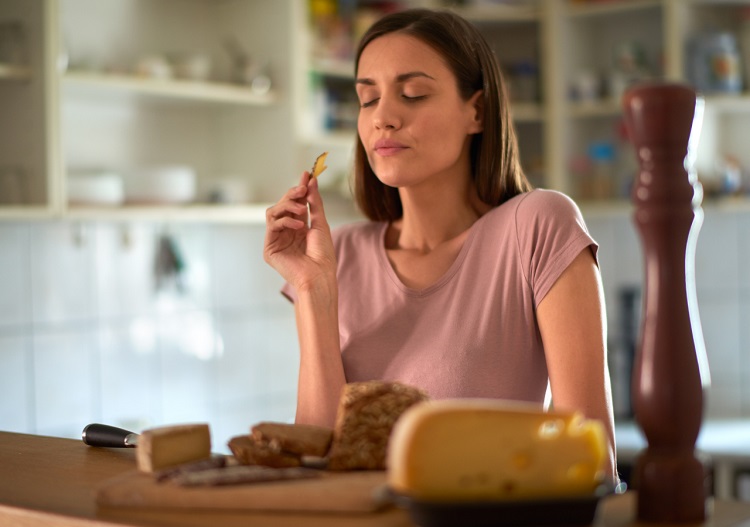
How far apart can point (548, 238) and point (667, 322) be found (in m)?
0.62

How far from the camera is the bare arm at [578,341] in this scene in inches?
51.0

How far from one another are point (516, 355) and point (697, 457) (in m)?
0.65

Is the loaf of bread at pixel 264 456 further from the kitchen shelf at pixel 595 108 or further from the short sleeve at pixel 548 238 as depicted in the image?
the kitchen shelf at pixel 595 108

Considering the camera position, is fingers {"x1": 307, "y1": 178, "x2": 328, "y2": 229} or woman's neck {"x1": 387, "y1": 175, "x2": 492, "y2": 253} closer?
fingers {"x1": 307, "y1": 178, "x2": 328, "y2": 229}

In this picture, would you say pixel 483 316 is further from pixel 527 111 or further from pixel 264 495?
pixel 527 111

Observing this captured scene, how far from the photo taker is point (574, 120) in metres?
3.35

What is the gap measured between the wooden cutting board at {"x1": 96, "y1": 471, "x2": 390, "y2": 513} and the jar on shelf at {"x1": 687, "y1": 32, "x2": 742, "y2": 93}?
2.52 m

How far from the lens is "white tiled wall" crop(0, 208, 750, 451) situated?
2574mm

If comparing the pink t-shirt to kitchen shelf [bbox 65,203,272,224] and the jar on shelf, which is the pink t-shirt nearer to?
kitchen shelf [bbox 65,203,272,224]

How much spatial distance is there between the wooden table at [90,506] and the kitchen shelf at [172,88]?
1398mm

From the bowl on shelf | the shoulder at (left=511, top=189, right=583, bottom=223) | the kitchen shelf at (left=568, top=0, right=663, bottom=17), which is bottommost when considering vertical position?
the shoulder at (left=511, top=189, right=583, bottom=223)

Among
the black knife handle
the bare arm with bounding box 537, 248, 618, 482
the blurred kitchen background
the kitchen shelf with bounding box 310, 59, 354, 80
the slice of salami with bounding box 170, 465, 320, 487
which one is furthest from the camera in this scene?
the kitchen shelf with bounding box 310, 59, 354, 80

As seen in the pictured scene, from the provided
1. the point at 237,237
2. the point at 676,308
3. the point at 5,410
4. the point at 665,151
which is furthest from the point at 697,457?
the point at 237,237

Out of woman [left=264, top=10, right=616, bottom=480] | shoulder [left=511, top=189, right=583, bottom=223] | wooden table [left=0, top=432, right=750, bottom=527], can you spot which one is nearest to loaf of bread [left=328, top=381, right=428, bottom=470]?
wooden table [left=0, top=432, right=750, bottom=527]
